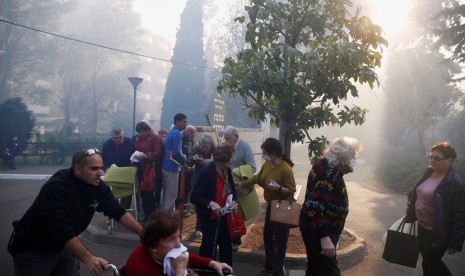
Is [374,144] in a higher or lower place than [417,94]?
lower

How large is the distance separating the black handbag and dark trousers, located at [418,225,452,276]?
0.10 meters

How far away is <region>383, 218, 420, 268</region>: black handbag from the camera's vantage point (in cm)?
412

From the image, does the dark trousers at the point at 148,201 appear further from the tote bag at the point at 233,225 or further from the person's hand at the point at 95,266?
the person's hand at the point at 95,266

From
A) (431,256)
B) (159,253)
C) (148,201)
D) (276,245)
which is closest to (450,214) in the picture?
(431,256)

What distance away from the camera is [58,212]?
2750 mm

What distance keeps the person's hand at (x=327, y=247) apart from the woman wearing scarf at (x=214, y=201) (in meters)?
1.19

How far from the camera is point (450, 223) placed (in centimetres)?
379

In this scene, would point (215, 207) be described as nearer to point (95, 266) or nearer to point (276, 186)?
point (276, 186)

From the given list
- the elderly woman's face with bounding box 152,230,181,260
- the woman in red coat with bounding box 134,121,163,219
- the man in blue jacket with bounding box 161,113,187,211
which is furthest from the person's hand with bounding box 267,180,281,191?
the woman in red coat with bounding box 134,121,163,219

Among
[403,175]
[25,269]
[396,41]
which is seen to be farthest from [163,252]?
[396,41]

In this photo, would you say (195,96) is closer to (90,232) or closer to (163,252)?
(90,232)

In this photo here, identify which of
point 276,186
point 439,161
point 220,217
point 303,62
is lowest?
point 220,217

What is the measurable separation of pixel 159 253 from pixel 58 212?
873 mm

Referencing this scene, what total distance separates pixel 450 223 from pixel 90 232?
18.7ft
